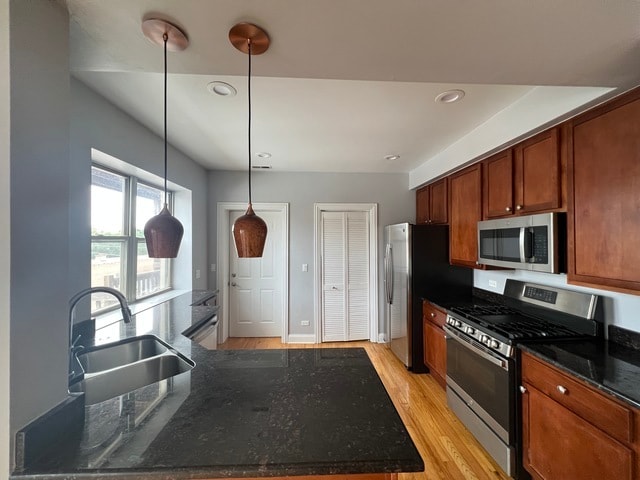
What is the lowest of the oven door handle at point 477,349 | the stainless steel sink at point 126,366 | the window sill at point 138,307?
the oven door handle at point 477,349

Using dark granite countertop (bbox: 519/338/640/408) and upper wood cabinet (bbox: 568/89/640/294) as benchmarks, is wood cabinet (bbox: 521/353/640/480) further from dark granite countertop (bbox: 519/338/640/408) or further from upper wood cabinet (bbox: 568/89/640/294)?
upper wood cabinet (bbox: 568/89/640/294)

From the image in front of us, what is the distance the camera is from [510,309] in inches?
93.4

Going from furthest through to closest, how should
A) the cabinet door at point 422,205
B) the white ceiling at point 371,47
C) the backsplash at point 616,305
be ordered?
the cabinet door at point 422,205, the backsplash at point 616,305, the white ceiling at point 371,47

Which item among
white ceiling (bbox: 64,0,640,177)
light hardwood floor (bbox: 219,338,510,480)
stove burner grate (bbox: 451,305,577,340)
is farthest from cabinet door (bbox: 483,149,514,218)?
light hardwood floor (bbox: 219,338,510,480)

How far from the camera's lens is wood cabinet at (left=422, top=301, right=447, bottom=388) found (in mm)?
2609

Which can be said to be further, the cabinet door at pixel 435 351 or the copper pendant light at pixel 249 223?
the cabinet door at pixel 435 351

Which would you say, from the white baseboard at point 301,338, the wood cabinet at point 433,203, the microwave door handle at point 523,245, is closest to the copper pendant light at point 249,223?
the microwave door handle at point 523,245

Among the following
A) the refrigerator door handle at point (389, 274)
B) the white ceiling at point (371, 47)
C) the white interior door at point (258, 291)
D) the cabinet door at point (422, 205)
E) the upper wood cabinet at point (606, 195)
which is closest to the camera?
the white ceiling at point (371, 47)

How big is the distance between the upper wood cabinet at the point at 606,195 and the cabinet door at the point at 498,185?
509 mm

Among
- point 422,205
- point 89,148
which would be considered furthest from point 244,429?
Answer: point 422,205

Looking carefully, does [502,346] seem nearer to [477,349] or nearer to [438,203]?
[477,349]

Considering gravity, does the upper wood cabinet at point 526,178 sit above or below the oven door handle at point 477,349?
above

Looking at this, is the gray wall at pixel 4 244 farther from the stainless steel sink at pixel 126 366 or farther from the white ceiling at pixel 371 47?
the stainless steel sink at pixel 126 366

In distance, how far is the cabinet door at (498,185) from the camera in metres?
2.11
